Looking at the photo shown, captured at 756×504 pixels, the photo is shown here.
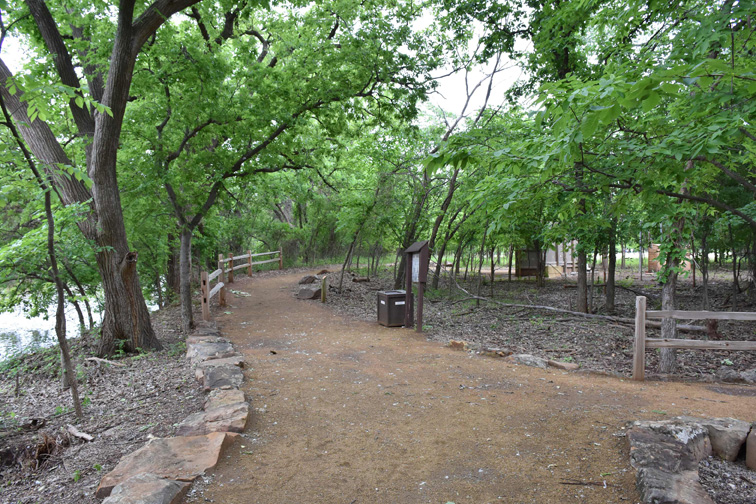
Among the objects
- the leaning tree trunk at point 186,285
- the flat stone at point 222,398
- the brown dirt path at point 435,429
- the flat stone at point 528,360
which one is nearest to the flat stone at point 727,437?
the brown dirt path at point 435,429

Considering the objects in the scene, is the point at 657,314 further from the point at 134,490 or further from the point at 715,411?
the point at 134,490

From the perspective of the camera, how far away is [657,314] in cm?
563

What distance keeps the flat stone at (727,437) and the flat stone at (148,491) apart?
3.94 metres

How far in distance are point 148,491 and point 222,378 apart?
249cm

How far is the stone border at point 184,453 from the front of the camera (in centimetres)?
275

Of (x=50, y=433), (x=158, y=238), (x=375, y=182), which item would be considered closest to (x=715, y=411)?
(x=50, y=433)

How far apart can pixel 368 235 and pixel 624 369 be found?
924 cm

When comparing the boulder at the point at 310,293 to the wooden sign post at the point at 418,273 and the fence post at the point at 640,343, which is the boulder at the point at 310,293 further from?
the fence post at the point at 640,343

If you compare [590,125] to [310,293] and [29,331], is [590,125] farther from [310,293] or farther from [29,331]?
[29,331]

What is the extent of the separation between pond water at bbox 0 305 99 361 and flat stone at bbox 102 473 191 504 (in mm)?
8026

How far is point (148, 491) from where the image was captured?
107 inches

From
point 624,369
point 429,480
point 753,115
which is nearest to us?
point 753,115

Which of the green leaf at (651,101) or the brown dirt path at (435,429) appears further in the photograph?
the brown dirt path at (435,429)

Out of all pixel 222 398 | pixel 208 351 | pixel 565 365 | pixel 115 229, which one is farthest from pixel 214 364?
pixel 565 365
